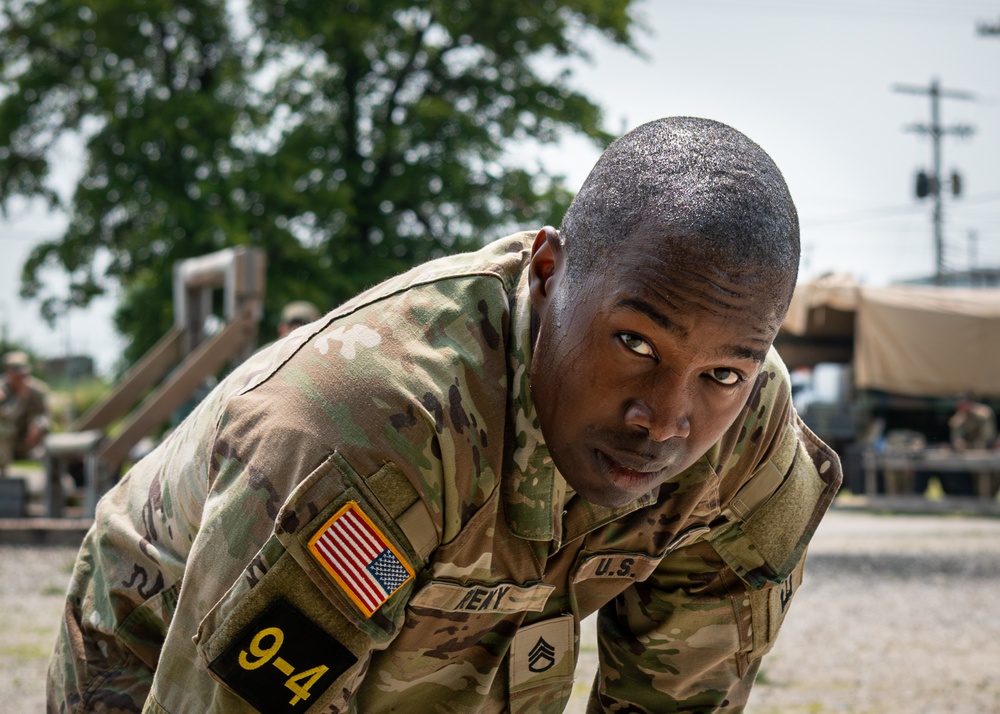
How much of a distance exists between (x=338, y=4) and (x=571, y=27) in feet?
12.3

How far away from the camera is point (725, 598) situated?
2.26 metres

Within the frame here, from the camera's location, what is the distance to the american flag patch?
156 cm

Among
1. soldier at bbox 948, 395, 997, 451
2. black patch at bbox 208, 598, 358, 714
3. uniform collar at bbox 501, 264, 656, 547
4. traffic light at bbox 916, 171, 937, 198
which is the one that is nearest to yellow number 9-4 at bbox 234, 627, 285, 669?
black patch at bbox 208, 598, 358, 714

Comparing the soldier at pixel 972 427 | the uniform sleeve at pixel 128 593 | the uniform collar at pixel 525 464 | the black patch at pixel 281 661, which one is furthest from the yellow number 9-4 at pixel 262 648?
the soldier at pixel 972 427

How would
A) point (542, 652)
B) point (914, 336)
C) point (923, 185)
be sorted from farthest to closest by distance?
1. point (923, 185)
2. point (914, 336)
3. point (542, 652)

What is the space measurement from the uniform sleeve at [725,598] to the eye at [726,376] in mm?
477

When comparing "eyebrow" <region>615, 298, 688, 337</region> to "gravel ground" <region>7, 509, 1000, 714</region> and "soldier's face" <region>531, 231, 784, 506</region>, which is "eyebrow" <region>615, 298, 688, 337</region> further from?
"gravel ground" <region>7, 509, 1000, 714</region>

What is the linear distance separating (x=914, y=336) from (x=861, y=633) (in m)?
10.0

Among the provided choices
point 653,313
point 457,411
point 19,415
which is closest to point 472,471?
point 457,411

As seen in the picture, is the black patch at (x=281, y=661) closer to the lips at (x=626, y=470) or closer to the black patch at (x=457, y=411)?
the black patch at (x=457, y=411)

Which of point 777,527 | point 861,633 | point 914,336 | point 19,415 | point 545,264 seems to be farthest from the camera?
point 914,336

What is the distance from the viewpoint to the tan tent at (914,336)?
1532 centimetres

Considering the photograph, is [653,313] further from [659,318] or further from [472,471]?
[472,471]

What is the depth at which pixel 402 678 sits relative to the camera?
191 centimetres
